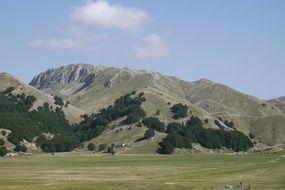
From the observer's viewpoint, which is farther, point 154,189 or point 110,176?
point 110,176

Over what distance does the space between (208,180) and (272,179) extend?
12518 mm

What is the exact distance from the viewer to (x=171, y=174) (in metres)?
121

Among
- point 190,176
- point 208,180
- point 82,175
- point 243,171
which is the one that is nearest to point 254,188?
point 208,180

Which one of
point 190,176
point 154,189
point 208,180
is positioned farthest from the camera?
point 190,176

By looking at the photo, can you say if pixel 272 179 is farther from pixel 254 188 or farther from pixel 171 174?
pixel 171 174

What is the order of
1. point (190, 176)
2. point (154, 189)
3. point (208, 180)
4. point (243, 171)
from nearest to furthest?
1. point (154, 189)
2. point (208, 180)
3. point (190, 176)
4. point (243, 171)

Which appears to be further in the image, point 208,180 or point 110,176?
point 110,176

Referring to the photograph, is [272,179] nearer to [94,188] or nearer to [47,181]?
[94,188]

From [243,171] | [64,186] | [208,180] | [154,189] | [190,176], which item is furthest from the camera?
[243,171]

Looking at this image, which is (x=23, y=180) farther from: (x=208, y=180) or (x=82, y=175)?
(x=208, y=180)

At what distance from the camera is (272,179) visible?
105312 millimetres

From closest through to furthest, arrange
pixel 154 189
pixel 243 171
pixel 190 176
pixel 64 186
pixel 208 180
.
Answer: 1. pixel 154 189
2. pixel 64 186
3. pixel 208 180
4. pixel 190 176
5. pixel 243 171

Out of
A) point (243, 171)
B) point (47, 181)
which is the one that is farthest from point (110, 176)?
point (243, 171)

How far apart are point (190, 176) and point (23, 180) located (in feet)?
114
